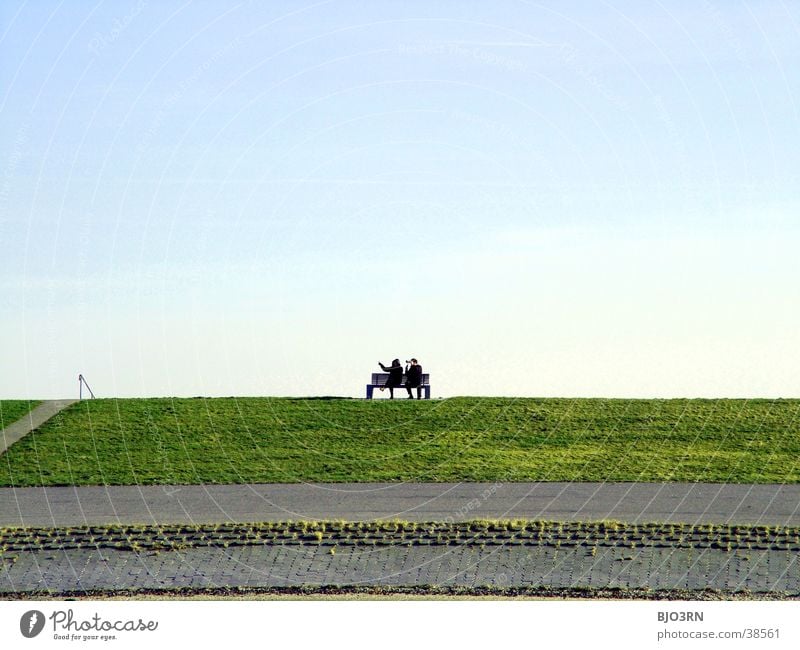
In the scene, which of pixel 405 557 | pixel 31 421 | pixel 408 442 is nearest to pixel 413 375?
pixel 408 442

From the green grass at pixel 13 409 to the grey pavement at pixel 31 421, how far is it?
0.54ft

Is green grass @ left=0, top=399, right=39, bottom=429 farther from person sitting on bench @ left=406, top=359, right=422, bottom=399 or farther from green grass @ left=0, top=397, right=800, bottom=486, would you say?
person sitting on bench @ left=406, top=359, right=422, bottom=399

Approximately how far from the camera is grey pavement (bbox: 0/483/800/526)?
19344 mm

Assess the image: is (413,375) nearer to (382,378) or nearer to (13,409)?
(382,378)

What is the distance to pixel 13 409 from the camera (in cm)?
3008

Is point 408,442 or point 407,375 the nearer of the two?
point 408,442

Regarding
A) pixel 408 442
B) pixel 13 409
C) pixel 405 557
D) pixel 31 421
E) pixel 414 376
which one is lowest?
pixel 405 557

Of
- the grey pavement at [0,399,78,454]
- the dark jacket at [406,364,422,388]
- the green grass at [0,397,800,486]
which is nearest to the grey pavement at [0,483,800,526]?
the green grass at [0,397,800,486]

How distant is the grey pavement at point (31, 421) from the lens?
27016 millimetres

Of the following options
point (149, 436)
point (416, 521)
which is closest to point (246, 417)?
point (149, 436)

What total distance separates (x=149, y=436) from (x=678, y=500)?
40.5 ft

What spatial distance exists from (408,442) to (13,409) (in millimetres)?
10767

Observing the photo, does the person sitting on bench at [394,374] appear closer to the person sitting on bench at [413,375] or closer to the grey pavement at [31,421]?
the person sitting on bench at [413,375]

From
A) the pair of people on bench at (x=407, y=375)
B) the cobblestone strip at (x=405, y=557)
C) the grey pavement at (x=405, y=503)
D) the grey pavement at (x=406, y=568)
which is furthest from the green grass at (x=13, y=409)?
the grey pavement at (x=406, y=568)
